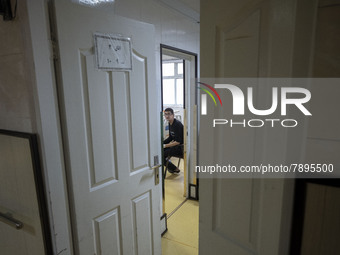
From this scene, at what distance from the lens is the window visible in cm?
573

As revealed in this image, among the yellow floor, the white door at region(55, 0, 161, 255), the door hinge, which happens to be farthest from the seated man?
the door hinge

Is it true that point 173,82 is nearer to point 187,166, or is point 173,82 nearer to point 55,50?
point 187,166

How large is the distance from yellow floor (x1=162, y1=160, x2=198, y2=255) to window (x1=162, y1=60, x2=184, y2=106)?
2776 millimetres

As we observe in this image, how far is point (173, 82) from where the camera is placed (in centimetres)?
585

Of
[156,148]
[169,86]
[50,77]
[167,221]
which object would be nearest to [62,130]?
[50,77]

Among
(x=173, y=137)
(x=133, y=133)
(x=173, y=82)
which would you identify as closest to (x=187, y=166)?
(x=173, y=137)

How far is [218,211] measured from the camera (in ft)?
3.21

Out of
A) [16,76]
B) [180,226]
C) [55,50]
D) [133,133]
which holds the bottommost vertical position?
[180,226]

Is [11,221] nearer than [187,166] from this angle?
Yes

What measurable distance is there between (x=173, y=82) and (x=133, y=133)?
440 centimetres

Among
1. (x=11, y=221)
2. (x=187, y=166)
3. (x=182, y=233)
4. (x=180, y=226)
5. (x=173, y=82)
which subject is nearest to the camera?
(x=11, y=221)

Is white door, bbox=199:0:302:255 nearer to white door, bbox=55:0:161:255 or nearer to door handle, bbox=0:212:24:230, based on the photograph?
white door, bbox=55:0:161:255

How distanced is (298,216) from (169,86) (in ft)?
17.7

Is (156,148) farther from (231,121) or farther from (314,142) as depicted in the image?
(314,142)
